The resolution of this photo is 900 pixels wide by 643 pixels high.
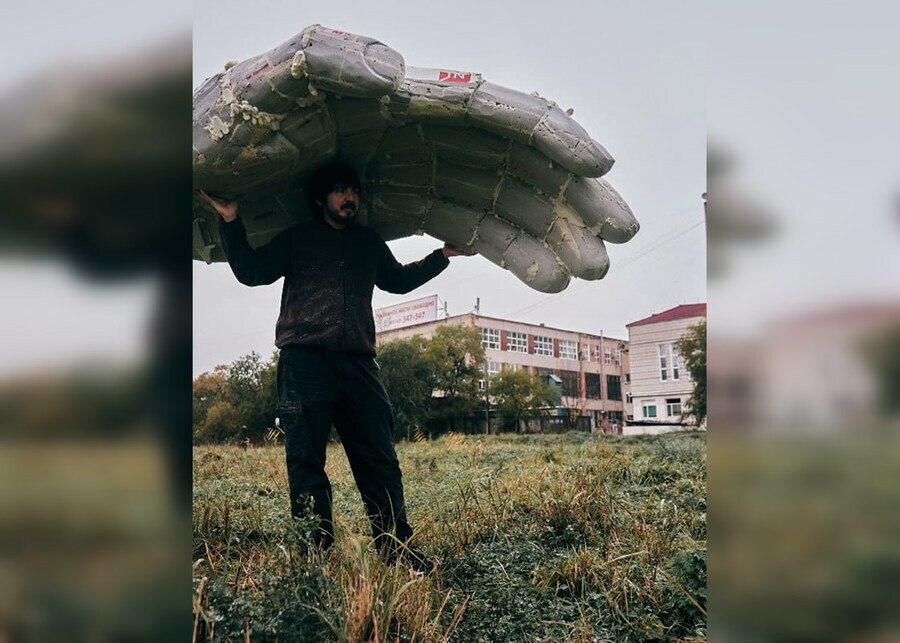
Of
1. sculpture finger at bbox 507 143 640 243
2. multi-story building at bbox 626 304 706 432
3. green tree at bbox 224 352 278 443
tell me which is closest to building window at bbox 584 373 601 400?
multi-story building at bbox 626 304 706 432

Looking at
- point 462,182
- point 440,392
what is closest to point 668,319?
point 440,392

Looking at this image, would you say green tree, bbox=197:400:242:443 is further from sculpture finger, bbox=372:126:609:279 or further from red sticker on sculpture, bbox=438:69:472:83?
red sticker on sculpture, bbox=438:69:472:83

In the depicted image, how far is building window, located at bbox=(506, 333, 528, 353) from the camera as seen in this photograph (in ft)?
51.7

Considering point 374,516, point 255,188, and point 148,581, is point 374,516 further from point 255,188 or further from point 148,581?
point 148,581

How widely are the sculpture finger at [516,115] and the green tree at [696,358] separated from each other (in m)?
9.36

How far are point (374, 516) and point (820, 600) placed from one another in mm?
2248

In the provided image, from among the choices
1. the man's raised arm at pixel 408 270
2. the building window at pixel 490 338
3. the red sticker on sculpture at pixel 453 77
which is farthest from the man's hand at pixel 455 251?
the building window at pixel 490 338

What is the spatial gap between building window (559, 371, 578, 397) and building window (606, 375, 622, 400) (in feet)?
4.29

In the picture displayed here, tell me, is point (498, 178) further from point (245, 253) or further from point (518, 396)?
point (518, 396)

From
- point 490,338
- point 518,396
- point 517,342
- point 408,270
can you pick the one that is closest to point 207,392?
point 408,270

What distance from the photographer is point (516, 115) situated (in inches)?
112

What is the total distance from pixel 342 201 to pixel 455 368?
9781 mm

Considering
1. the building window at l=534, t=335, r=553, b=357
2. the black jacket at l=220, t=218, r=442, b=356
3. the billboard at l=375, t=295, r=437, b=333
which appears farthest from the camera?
the building window at l=534, t=335, r=553, b=357

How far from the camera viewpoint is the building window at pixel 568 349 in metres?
17.6
